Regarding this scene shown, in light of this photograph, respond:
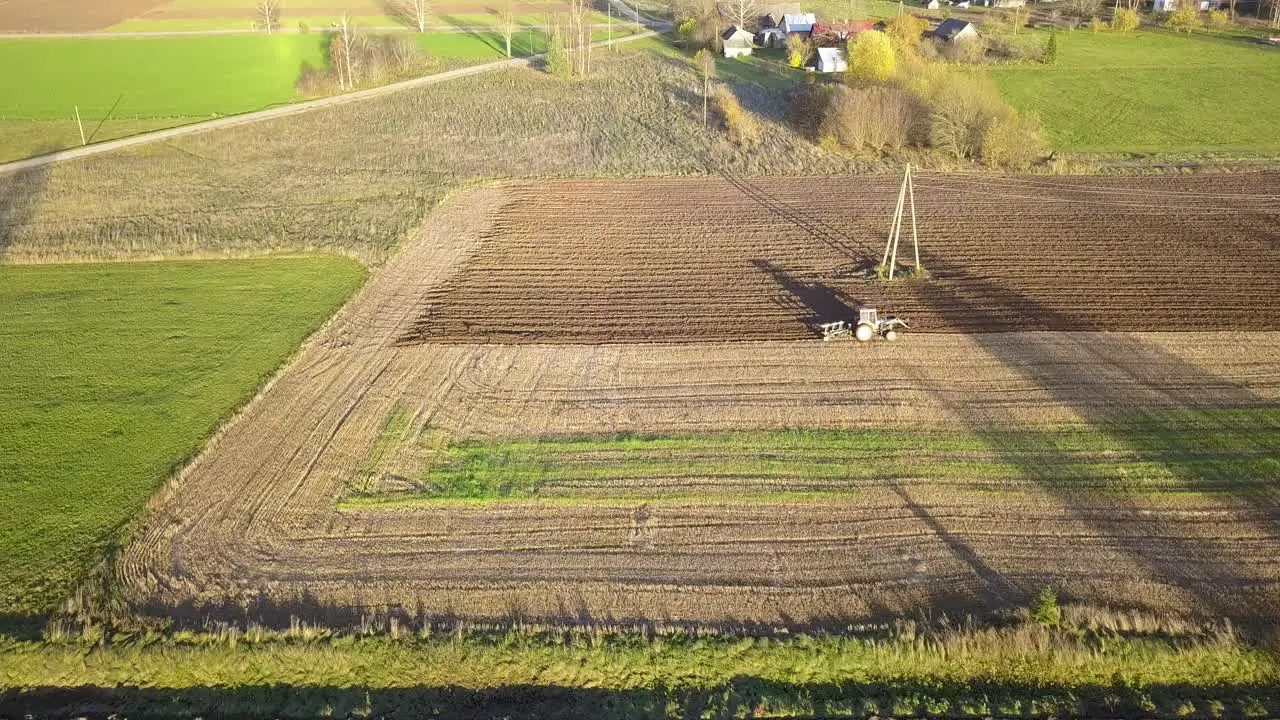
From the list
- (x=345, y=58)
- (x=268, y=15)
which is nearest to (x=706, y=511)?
(x=345, y=58)

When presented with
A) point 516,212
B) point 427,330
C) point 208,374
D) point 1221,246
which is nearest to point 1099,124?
point 1221,246

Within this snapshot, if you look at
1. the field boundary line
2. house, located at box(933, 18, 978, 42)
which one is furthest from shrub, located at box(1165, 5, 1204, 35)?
the field boundary line

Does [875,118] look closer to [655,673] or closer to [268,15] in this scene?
[655,673]

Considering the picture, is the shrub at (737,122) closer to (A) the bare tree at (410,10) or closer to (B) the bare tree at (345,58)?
(B) the bare tree at (345,58)

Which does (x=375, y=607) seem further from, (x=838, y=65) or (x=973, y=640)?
(x=838, y=65)

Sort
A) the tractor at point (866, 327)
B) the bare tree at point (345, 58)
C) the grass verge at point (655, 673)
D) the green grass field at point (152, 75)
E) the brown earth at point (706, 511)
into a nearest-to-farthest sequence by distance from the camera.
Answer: the grass verge at point (655, 673) < the brown earth at point (706, 511) < the tractor at point (866, 327) < the green grass field at point (152, 75) < the bare tree at point (345, 58)

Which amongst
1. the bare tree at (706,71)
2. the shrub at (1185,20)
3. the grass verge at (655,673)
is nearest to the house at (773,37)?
the bare tree at (706,71)
